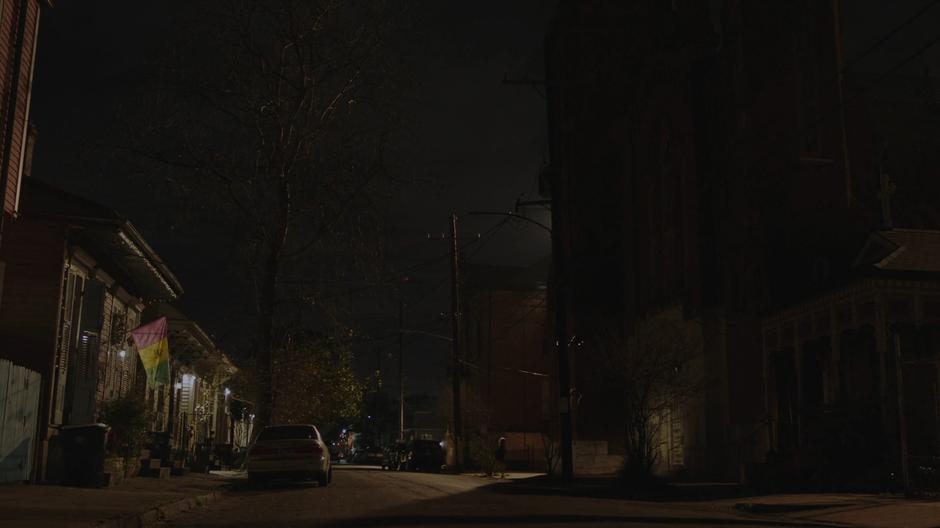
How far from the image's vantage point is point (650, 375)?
86.0ft

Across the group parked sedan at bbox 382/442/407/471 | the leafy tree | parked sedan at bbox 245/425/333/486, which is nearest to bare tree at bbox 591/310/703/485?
parked sedan at bbox 245/425/333/486

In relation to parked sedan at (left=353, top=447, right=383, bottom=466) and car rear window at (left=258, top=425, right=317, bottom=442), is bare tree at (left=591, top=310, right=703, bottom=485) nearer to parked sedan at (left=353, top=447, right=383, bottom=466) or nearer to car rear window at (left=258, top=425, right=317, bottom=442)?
car rear window at (left=258, top=425, right=317, bottom=442)

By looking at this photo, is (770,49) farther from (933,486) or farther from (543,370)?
(543,370)

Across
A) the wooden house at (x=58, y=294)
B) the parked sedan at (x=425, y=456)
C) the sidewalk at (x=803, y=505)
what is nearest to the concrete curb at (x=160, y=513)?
the wooden house at (x=58, y=294)

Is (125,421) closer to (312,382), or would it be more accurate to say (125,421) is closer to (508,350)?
(312,382)

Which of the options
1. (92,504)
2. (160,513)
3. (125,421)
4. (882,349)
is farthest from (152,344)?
(882,349)

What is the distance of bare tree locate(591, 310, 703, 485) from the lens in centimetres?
2412

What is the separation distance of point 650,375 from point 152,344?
13.1 meters

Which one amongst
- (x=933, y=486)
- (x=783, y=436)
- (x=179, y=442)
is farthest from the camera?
(x=179, y=442)

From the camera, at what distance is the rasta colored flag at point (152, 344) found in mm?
25500

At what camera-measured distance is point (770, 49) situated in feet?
95.7

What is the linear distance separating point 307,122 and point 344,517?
1588 centimetres

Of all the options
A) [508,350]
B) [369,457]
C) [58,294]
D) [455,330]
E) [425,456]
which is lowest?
[369,457]

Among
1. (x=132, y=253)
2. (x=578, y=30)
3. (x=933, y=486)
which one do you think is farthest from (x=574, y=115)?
(x=933, y=486)
